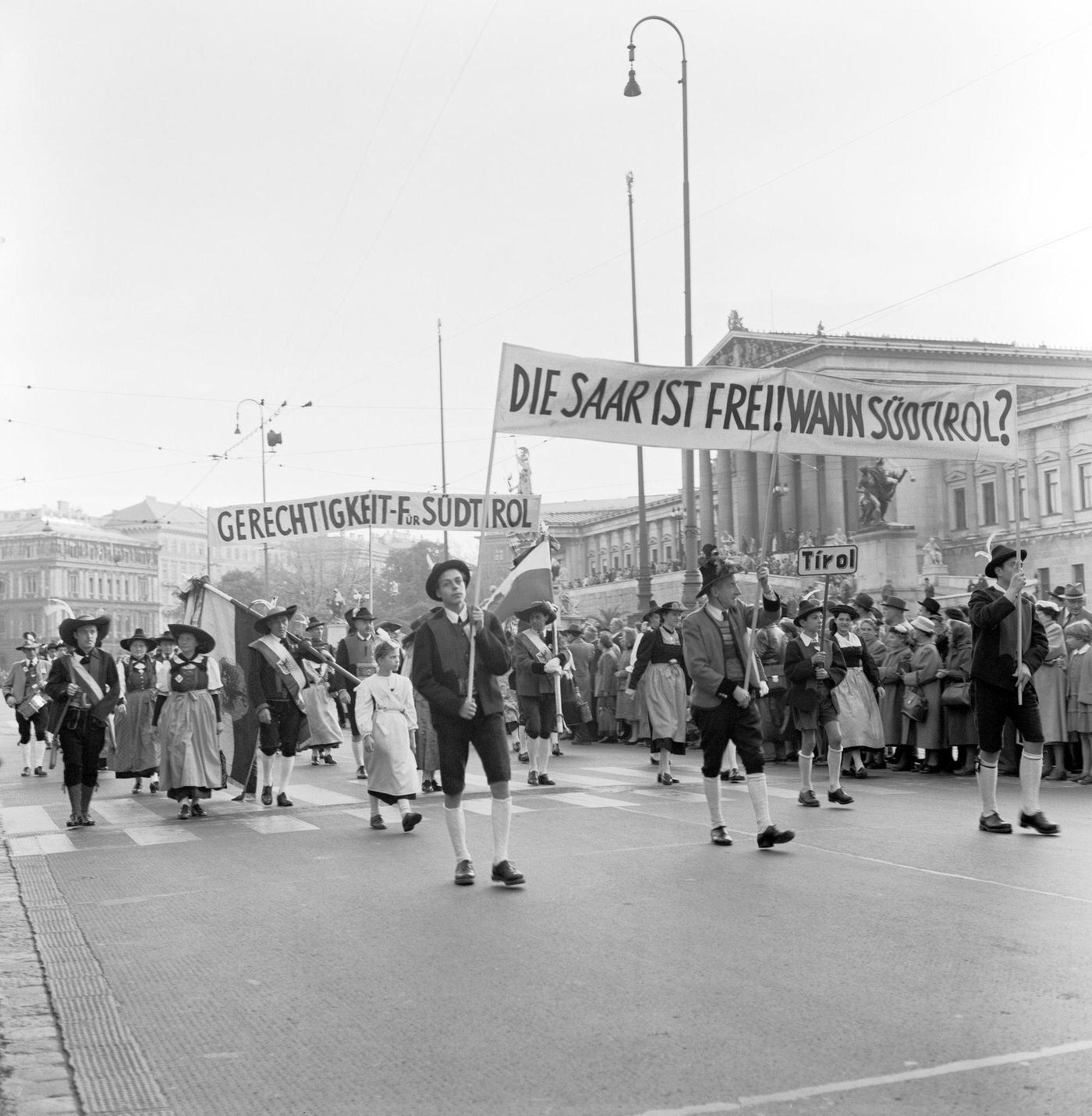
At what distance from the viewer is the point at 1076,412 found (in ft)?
220

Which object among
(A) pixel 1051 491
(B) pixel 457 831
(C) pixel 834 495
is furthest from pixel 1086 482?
(B) pixel 457 831

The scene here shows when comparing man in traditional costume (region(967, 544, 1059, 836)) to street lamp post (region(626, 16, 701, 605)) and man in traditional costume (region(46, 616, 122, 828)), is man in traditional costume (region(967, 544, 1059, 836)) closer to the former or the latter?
man in traditional costume (region(46, 616, 122, 828))

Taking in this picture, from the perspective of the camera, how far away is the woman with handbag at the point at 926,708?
15.6 m

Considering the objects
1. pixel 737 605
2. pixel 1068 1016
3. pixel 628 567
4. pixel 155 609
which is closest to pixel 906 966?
pixel 1068 1016

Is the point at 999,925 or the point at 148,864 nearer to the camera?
the point at 999,925

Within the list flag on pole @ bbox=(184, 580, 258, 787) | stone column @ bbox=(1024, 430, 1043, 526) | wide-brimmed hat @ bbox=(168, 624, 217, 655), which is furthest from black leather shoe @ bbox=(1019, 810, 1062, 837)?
stone column @ bbox=(1024, 430, 1043, 526)

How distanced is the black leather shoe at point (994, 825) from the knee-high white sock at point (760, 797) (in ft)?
5.43

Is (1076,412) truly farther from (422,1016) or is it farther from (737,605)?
(422,1016)

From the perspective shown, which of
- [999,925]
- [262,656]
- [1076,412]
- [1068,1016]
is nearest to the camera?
[1068,1016]

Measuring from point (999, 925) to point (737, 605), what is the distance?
→ 12.0 feet

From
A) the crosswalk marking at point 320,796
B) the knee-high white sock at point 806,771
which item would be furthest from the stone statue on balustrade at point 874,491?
the knee-high white sock at point 806,771

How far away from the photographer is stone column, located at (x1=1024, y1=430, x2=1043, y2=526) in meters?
69.4

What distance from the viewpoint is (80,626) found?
12.9m

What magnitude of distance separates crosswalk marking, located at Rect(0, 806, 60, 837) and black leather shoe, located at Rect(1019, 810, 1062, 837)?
7812 millimetres
